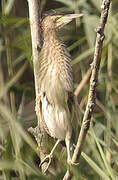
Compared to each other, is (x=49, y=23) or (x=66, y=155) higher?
(x=49, y=23)

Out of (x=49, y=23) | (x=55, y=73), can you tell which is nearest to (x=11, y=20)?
(x=49, y=23)

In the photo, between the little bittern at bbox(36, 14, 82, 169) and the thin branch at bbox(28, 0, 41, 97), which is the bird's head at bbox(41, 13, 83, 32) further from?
the thin branch at bbox(28, 0, 41, 97)

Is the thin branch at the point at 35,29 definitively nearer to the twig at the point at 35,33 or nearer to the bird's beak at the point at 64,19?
the twig at the point at 35,33

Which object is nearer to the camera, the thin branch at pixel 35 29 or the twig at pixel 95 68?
the twig at pixel 95 68

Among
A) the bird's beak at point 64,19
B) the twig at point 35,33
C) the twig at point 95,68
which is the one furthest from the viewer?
the bird's beak at point 64,19

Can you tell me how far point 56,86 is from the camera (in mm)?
1511

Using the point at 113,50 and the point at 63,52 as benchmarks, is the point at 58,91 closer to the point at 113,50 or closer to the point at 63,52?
the point at 63,52

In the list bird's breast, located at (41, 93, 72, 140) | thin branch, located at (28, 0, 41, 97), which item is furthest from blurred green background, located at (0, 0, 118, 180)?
thin branch, located at (28, 0, 41, 97)

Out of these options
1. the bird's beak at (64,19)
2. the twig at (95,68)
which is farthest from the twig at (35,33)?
the twig at (95,68)

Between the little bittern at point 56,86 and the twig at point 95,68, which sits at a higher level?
the twig at point 95,68

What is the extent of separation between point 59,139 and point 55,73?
239 mm

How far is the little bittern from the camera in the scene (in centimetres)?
152

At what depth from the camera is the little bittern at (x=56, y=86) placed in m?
1.52

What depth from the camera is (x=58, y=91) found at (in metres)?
1.50
